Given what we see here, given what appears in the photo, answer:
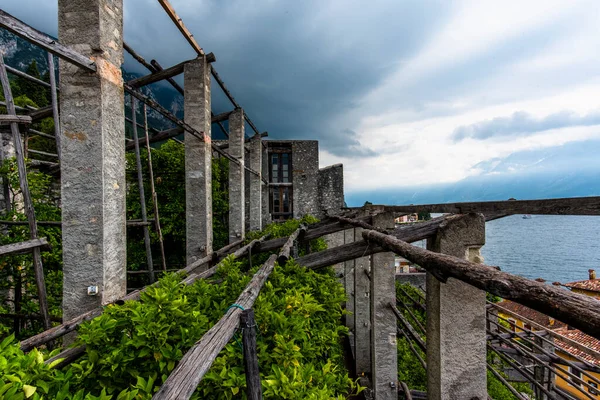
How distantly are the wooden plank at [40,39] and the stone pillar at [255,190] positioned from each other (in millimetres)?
10374

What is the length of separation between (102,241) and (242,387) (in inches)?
121

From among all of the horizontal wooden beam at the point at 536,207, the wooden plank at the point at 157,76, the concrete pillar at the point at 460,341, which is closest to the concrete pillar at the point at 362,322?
the horizontal wooden beam at the point at 536,207

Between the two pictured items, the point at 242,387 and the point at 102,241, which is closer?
the point at 242,387

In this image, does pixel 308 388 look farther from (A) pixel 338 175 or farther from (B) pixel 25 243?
(A) pixel 338 175

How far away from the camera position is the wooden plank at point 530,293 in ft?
3.06

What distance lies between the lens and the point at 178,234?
35.7 ft

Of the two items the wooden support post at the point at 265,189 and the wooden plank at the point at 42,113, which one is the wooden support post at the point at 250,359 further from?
the wooden support post at the point at 265,189

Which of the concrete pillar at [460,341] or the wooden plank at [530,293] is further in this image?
the concrete pillar at [460,341]

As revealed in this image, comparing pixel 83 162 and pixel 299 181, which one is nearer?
pixel 83 162

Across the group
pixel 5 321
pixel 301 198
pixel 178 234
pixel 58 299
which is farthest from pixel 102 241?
pixel 301 198

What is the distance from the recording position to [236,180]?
34.9ft

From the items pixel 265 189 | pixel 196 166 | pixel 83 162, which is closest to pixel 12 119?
pixel 83 162

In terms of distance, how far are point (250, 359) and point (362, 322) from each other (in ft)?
23.0

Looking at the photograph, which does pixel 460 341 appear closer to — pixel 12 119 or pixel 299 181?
pixel 12 119
